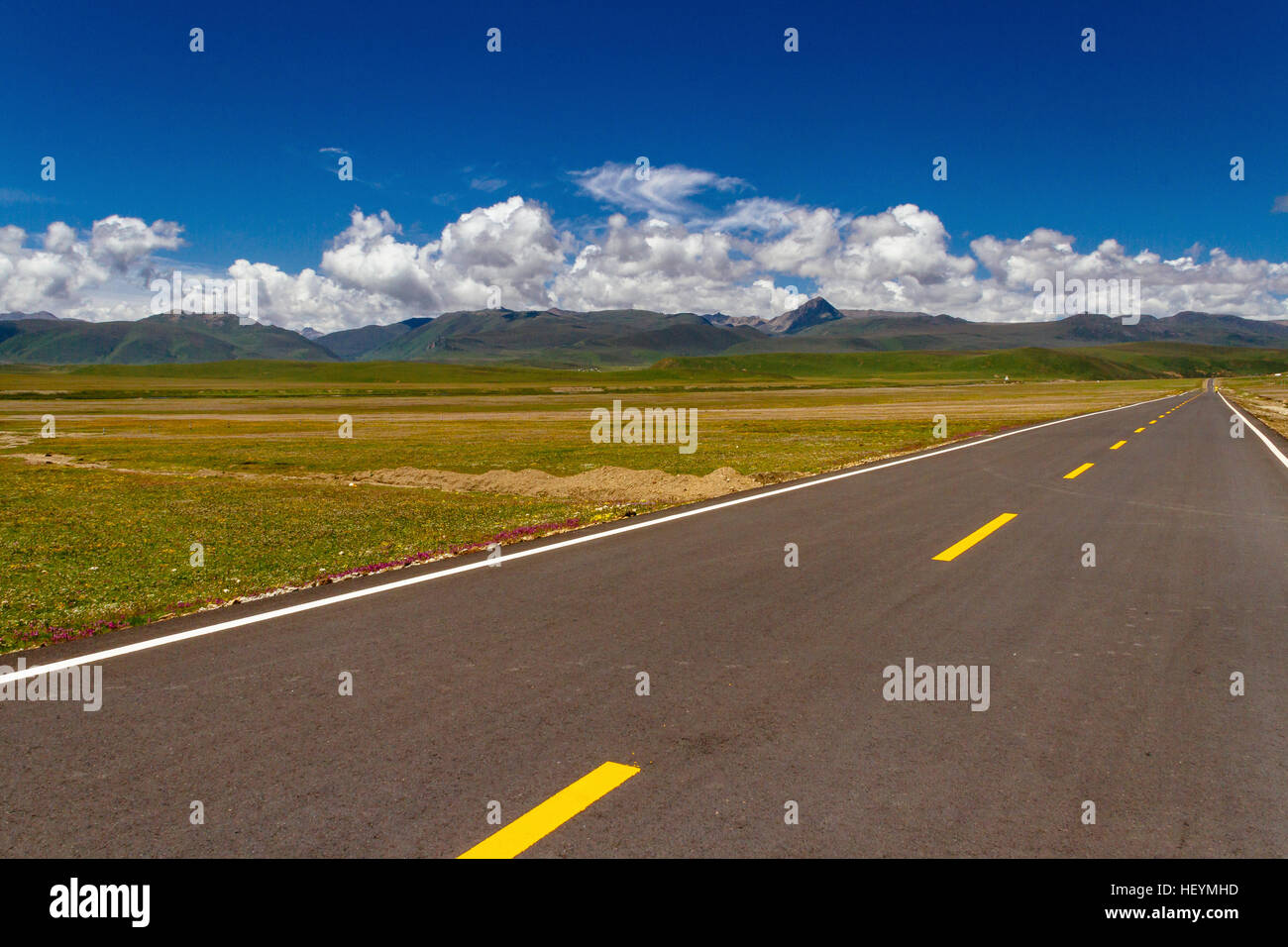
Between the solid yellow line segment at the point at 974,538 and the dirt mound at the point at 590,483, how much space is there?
16.7 ft

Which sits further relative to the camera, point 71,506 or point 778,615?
point 71,506

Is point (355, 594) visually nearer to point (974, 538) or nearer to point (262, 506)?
point (974, 538)

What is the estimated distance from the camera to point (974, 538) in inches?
401

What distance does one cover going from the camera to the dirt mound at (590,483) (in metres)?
15.7

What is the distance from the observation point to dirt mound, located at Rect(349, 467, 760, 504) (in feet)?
51.4

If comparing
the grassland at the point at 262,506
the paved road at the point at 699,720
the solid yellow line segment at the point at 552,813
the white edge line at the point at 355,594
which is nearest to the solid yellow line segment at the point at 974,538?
the paved road at the point at 699,720

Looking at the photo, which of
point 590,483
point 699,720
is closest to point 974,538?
point 699,720

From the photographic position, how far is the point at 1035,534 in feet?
34.1

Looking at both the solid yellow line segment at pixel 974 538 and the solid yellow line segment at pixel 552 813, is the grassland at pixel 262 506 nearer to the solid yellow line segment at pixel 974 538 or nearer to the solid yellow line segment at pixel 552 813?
the solid yellow line segment at pixel 552 813

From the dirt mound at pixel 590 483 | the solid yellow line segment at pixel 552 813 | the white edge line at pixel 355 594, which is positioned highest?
the dirt mound at pixel 590 483

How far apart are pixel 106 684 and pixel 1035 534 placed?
10507 mm
